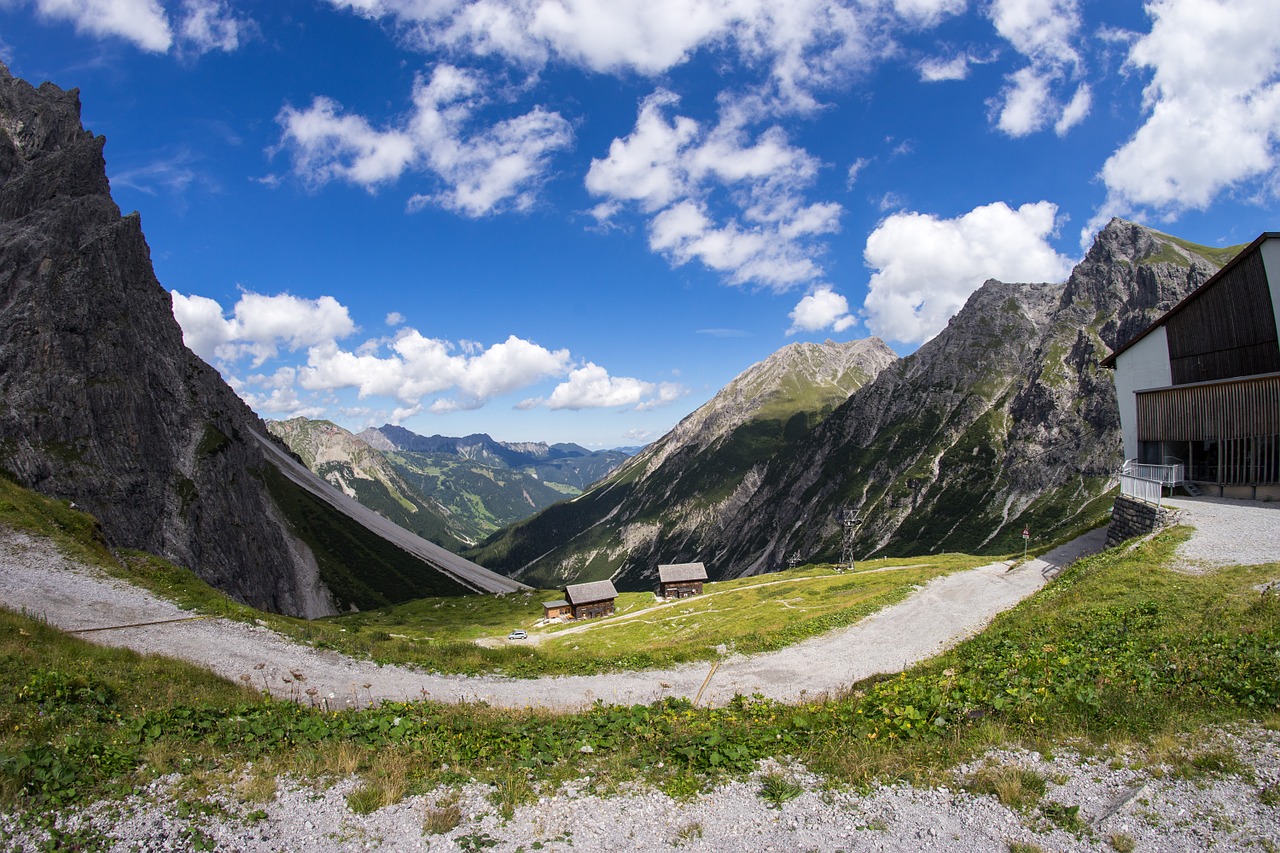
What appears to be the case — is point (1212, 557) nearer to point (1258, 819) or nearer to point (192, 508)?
point (1258, 819)

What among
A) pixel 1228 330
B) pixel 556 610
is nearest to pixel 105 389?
pixel 556 610

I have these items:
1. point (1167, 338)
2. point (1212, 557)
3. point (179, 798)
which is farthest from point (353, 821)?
point (1167, 338)

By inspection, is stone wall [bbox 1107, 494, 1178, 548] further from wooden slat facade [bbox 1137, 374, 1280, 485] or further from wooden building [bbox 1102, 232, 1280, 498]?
wooden slat facade [bbox 1137, 374, 1280, 485]

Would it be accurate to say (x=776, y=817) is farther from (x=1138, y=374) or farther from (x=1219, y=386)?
(x=1138, y=374)

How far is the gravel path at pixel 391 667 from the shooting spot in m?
23.6

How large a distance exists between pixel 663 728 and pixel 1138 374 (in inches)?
2576

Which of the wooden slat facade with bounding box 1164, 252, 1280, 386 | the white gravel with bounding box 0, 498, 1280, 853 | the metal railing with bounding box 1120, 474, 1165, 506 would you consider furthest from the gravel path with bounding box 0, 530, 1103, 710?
the wooden slat facade with bounding box 1164, 252, 1280, 386

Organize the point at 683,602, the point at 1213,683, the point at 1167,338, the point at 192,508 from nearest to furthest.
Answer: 1. the point at 1213,683
2. the point at 1167,338
3. the point at 683,602
4. the point at 192,508

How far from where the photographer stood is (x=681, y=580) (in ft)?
357

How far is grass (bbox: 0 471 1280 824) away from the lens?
1072cm

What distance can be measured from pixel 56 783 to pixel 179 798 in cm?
194

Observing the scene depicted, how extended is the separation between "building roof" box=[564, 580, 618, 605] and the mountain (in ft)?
237

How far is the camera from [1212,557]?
25.5 m

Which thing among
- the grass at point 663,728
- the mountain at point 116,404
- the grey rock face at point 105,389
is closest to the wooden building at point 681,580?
the grey rock face at point 105,389
